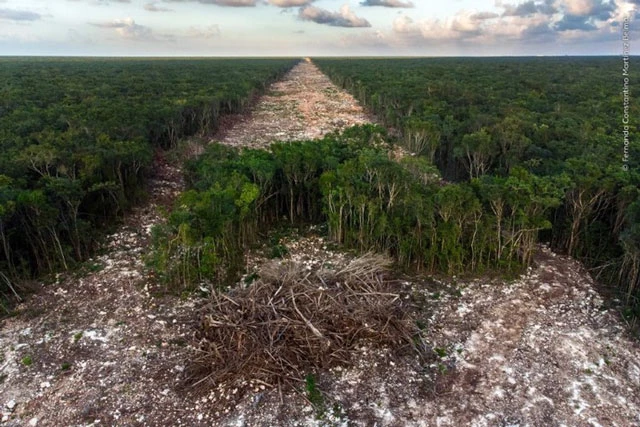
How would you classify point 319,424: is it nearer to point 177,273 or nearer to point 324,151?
point 177,273

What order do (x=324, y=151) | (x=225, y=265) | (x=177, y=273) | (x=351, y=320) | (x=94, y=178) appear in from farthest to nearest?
(x=324, y=151) → (x=94, y=178) → (x=225, y=265) → (x=177, y=273) → (x=351, y=320)

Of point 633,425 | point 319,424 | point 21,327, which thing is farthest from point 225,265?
point 633,425

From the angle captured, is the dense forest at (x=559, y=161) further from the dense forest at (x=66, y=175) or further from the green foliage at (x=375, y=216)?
the dense forest at (x=66, y=175)

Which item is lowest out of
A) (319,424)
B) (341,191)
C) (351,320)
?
(319,424)

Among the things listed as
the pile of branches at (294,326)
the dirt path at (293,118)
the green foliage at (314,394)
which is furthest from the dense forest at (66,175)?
the green foliage at (314,394)

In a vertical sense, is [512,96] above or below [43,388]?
above

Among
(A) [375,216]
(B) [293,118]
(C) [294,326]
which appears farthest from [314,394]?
(B) [293,118]
